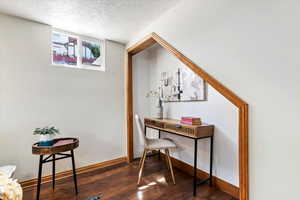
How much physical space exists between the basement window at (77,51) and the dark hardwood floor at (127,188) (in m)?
1.77

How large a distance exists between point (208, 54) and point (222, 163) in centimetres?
148

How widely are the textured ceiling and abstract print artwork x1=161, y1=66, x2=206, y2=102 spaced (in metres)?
0.97

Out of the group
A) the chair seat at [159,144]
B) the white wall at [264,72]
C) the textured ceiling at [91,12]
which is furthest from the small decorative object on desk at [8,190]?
the textured ceiling at [91,12]

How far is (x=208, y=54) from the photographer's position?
4.39ft

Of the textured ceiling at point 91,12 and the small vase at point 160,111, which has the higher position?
the textured ceiling at point 91,12

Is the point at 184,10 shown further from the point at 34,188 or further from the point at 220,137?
the point at 34,188

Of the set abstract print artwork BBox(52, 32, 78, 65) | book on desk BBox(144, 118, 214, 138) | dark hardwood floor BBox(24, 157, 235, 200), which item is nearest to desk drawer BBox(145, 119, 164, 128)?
book on desk BBox(144, 118, 214, 138)

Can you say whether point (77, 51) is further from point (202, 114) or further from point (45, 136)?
point (202, 114)

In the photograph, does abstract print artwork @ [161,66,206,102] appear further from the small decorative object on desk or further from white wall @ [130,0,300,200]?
the small decorative object on desk

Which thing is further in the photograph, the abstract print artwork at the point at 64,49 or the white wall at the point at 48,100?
the abstract print artwork at the point at 64,49

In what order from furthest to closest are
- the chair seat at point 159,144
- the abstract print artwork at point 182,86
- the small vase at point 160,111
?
1. the small vase at point 160,111
2. the abstract print artwork at point 182,86
3. the chair seat at point 159,144

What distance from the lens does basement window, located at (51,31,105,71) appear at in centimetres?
235

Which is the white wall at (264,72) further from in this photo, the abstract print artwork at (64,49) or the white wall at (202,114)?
the abstract print artwork at (64,49)

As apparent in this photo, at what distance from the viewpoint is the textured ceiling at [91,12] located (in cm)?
168
